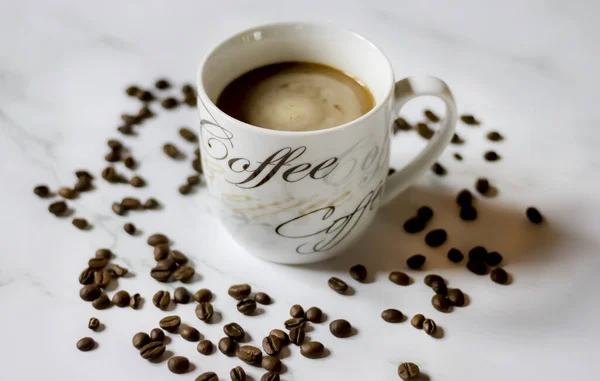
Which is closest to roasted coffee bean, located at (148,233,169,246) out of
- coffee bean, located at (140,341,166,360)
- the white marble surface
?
the white marble surface

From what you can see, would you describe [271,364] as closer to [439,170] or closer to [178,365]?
[178,365]

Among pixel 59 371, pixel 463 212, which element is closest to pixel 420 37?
pixel 463 212

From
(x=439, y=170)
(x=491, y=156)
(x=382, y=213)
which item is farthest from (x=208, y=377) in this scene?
(x=491, y=156)

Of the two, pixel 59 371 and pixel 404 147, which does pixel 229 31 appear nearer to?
pixel 404 147

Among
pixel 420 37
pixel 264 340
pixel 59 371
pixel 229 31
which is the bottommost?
pixel 59 371

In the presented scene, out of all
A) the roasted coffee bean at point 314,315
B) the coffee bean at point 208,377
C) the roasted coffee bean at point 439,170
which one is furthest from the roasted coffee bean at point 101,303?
the roasted coffee bean at point 439,170
